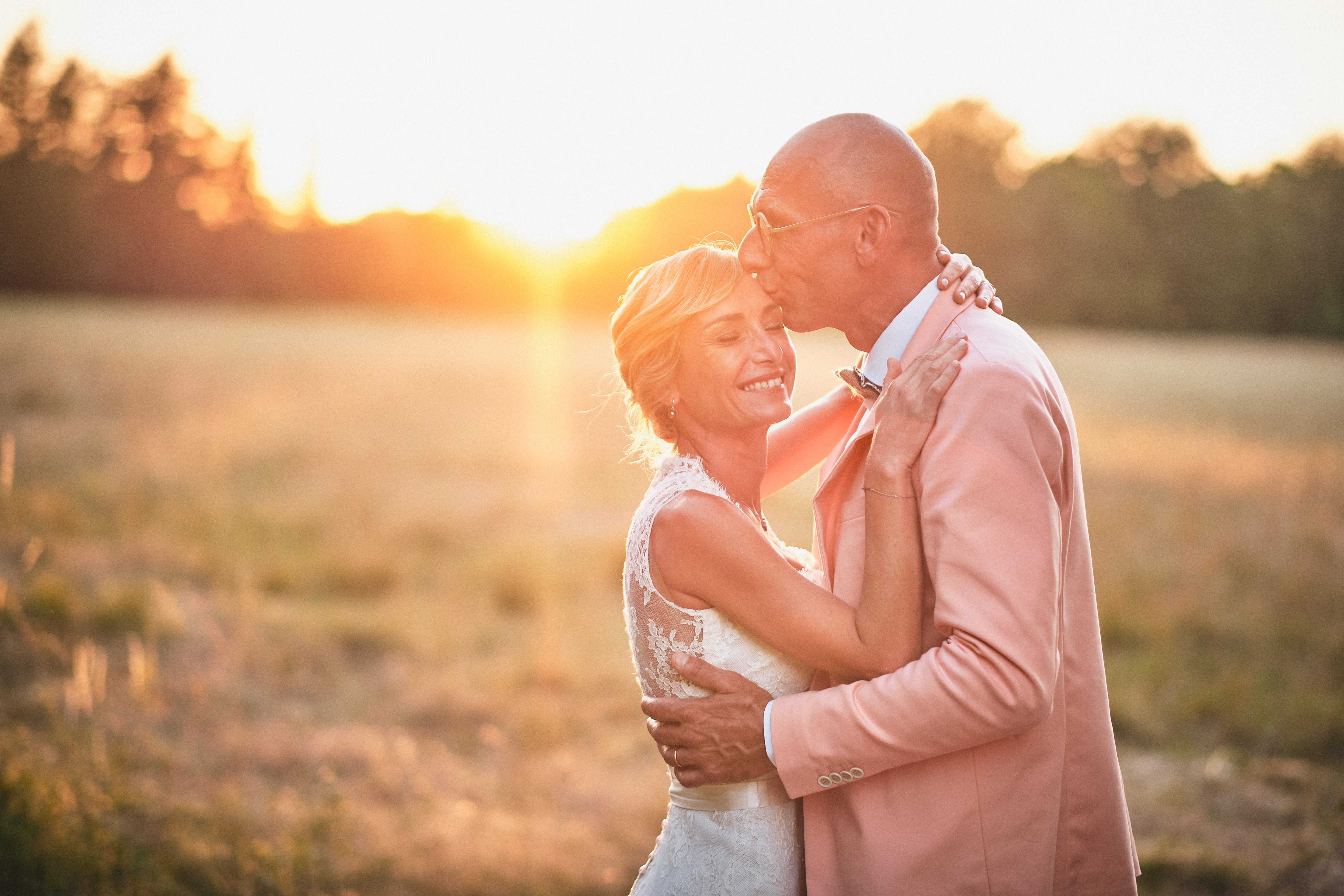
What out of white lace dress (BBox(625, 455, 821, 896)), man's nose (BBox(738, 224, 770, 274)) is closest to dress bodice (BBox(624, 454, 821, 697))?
Answer: white lace dress (BBox(625, 455, 821, 896))

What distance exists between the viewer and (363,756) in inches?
254

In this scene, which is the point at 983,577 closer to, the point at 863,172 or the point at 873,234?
the point at 873,234

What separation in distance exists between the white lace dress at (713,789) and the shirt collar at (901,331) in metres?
0.61

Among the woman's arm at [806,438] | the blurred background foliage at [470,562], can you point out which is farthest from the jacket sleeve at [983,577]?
the blurred background foliage at [470,562]

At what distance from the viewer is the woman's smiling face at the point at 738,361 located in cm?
298

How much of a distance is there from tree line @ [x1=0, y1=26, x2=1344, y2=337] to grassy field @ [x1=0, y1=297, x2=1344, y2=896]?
8.29 meters

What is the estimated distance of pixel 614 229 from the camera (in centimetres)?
2609

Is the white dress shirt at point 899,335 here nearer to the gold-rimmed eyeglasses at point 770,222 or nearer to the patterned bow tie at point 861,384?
the patterned bow tie at point 861,384

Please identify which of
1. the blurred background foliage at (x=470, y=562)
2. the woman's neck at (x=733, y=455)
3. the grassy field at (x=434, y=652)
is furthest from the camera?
the blurred background foliage at (x=470, y=562)

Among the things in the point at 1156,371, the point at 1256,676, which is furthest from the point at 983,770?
the point at 1156,371

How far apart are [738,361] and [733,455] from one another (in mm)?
361

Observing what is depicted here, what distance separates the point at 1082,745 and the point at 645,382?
1666 millimetres

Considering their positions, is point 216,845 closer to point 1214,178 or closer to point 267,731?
point 267,731

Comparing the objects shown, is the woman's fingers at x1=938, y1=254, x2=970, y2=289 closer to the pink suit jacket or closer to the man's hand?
the pink suit jacket
